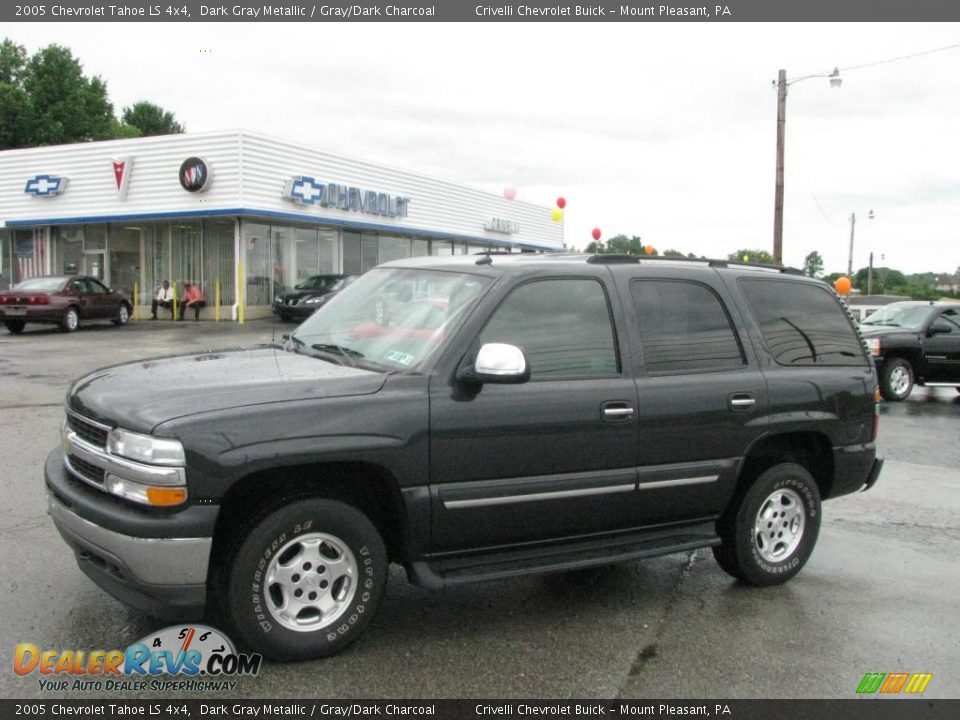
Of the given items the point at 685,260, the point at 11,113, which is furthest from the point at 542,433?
the point at 11,113

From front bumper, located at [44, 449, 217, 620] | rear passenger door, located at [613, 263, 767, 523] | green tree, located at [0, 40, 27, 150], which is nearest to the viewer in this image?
front bumper, located at [44, 449, 217, 620]

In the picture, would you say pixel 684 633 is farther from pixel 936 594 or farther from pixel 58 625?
pixel 58 625

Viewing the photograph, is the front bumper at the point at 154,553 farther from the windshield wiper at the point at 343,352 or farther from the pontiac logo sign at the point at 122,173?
the pontiac logo sign at the point at 122,173

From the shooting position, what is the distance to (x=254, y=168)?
1055 inches

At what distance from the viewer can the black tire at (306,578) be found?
12.3ft

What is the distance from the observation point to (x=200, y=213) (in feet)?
88.4

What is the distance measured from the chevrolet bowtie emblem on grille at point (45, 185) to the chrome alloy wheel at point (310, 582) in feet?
96.0

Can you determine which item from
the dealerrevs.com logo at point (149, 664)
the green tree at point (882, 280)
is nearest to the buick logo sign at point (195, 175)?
the dealerrevs.com logo at point (149, 664)

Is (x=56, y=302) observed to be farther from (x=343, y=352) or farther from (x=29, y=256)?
(x=343, y=352)

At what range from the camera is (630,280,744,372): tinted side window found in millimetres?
4836

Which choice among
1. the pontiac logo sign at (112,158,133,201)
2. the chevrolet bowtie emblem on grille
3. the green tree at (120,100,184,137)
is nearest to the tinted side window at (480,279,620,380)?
the pontiac logo sign at (112,158,133,201)

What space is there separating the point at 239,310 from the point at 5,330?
6597mm

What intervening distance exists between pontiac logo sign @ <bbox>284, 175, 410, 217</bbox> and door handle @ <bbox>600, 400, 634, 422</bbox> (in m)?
24.9

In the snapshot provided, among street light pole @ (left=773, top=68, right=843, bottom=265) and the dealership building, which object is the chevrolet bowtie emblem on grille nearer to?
the dealership building
